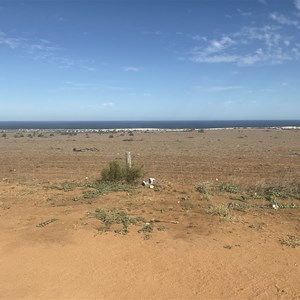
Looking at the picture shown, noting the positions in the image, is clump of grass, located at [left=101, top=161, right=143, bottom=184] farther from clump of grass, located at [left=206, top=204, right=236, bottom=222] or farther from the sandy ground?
clump of grass, located at [left=206, top=204, right=236, bottom=222]

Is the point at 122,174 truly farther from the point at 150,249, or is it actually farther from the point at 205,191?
the point at 150,249

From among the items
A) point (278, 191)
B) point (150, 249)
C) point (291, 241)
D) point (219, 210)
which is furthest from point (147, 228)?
point (278, 191)

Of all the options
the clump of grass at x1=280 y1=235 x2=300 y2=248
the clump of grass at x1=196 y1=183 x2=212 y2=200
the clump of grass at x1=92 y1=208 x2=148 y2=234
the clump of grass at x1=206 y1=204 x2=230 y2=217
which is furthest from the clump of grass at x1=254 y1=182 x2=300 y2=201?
the clump of grass at x1=92 y1=208 x2=148 y2=234

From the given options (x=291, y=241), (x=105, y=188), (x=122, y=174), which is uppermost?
(x=122, y=174)

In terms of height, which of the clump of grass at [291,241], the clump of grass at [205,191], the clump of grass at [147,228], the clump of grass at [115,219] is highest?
the clump of grass at [205,191]

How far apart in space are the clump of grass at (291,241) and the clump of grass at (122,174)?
6933 millimetres

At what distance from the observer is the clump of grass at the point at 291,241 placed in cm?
747

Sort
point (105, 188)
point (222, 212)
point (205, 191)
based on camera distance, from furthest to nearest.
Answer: point (105, 188) < point (205, 191) < point (222, 212)

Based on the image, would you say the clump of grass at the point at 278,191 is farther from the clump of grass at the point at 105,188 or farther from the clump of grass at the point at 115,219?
the clump of grass at the point at 115,219

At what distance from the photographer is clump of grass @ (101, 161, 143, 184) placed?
14.0m

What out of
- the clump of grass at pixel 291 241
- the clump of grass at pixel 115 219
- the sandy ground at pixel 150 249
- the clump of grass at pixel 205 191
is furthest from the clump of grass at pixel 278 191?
the clump of grass at pixel 115 219

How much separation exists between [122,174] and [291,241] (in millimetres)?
7455

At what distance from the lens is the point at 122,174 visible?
14.0m

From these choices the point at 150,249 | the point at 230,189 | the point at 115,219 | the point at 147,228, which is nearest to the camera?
the point at 150,249
